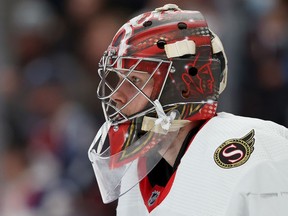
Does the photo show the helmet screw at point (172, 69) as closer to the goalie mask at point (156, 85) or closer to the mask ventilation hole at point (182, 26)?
the goalie mask at point (156, 85)

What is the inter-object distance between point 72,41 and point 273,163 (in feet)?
9.12

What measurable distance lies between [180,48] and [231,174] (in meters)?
0.52

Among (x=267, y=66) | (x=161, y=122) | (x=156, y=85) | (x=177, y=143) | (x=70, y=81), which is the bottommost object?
(x=267, y=66)

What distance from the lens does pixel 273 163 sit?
2375 millimetres

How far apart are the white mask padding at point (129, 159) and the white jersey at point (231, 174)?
14cm

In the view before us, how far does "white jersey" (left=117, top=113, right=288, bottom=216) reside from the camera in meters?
2.32

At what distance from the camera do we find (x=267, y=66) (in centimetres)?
457

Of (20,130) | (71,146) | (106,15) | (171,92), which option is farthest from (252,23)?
(171,92)

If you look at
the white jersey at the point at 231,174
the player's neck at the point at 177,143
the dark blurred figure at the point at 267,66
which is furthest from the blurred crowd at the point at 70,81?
the white jersey at the point at 231,174

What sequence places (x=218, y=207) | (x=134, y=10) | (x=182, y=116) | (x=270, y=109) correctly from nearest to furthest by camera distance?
(x=218, y=207) → (x=182, y=116) → (x=270, y=109) → (x=134, y=10)

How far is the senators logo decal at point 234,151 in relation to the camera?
2412 millimetres

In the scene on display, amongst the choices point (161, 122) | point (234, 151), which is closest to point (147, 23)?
point (161, 122)

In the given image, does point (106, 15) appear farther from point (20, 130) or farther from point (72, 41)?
point (20, 130)

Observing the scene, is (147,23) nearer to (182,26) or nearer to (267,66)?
(182,26)
